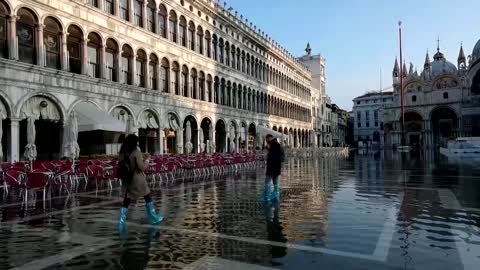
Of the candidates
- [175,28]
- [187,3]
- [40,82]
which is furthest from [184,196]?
[187,3]

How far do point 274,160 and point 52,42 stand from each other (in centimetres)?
1619

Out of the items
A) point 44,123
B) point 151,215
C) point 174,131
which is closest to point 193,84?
point 174,131

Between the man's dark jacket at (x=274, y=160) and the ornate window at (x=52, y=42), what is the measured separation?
1561 centimetres

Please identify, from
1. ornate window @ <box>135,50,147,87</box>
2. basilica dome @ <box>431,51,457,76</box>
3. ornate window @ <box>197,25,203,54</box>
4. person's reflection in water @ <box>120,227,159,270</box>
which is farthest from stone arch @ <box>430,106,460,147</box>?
person's reflection in water @ <box>120,227,159,270</box>

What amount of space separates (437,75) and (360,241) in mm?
101911

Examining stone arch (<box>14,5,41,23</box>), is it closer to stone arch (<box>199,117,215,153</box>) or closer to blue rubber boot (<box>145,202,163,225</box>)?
blue rubber boot (<box>145,202,163,225</box>)

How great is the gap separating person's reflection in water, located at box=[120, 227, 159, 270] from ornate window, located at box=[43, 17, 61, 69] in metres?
17.7

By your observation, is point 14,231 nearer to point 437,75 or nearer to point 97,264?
point 97,264

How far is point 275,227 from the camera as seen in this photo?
28.0ft

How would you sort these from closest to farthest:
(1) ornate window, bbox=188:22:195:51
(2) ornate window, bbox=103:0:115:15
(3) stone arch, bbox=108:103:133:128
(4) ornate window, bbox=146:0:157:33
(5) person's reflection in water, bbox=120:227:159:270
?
(5) person's reflection in water, bbox=120:227:159:270 → (2) ornate window, bbox=103:0:115:15 → (3) stone arch, bbox=108:103:133:128 → (4) ornate window, bbox=146:0:157:33 → (1) ornate window, bbox=188:22:195:51

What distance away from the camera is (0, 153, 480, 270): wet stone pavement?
617 centimetres

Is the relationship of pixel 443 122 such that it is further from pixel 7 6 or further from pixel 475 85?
pixel 7 6

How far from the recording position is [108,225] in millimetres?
8914

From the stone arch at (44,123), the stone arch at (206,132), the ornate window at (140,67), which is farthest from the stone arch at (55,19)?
the stone arch at (206,132)
